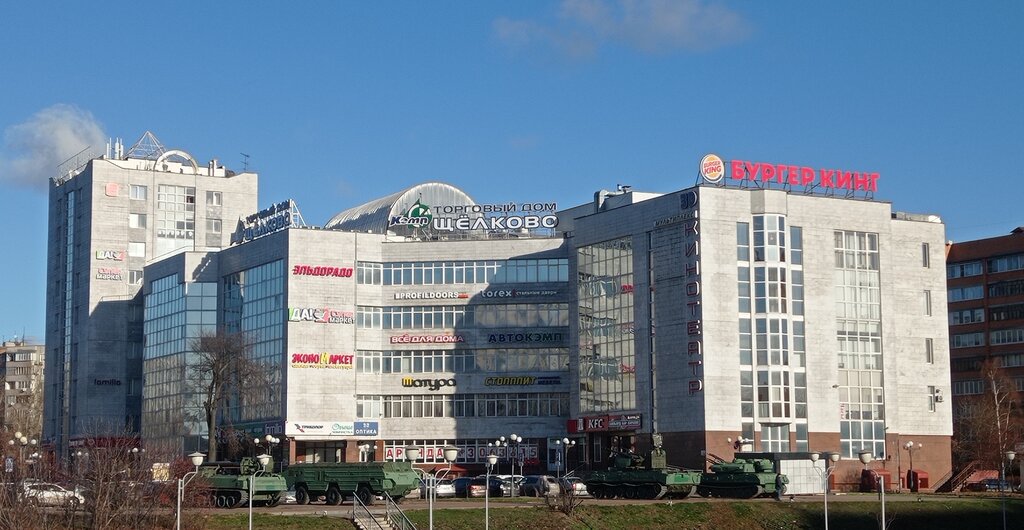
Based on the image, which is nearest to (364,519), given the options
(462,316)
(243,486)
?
(243,486)

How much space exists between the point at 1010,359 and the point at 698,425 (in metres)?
59.0

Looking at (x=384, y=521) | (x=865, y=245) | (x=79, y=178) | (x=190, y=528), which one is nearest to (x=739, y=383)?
(x=865, y=245)

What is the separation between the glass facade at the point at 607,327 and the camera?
356ft

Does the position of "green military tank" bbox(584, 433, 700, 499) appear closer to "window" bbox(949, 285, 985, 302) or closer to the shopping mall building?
the shopping mall building

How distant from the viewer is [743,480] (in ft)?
270

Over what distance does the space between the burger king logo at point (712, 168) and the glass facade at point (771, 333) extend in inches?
154

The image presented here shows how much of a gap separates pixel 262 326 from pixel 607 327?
2994cm

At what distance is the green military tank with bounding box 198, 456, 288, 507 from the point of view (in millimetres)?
75375

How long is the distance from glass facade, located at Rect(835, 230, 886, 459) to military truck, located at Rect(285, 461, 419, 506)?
136 feet

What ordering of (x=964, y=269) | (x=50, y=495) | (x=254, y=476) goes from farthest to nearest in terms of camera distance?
(x=964, y=269)
(x=254, y=476)
(x=50, y=495)

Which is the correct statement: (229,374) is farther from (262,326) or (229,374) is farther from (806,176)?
(806,176)

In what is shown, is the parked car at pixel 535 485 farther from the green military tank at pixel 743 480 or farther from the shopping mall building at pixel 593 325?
the shopping mall building at pixel 593 325

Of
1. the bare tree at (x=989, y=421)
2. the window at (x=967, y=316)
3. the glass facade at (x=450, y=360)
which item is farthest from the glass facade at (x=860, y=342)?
the window at (x=967, y=316)

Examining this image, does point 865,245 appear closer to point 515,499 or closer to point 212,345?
point 515,499
